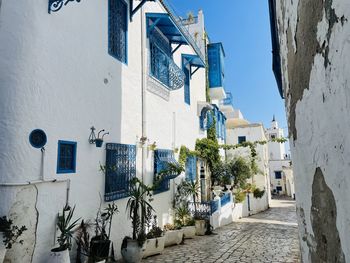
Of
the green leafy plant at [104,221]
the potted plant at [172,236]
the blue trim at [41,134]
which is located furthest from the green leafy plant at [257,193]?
the blue trim at [41,134]

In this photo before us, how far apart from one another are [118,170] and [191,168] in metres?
7.40

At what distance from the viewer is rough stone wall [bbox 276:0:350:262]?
1830 mm

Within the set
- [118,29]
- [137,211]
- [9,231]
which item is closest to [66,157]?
[9,231]

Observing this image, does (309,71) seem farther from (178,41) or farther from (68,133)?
(178,41)

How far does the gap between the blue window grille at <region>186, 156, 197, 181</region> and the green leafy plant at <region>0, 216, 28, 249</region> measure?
9.85 m

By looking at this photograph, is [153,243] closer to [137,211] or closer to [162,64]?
[137,211]

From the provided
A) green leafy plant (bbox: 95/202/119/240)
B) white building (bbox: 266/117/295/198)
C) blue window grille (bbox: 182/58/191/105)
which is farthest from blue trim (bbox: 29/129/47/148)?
white building (bbox: 266/117/295/198)

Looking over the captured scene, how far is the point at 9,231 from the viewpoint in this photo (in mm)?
4746

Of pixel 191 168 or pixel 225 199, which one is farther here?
pixel 225 199

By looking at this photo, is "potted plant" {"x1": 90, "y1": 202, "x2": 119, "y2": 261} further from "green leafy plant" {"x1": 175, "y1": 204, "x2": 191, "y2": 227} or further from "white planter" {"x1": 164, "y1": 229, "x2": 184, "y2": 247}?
"green leafy plant" {"x1": 175, "y1": 204, "x2": 191, "y2": 227}

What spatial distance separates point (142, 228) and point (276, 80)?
22.5ft

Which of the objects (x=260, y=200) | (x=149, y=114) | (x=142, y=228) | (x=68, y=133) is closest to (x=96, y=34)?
(x=68, y=133)

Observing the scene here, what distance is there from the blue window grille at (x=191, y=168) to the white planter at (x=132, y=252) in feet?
22.5

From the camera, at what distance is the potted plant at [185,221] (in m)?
11.3
